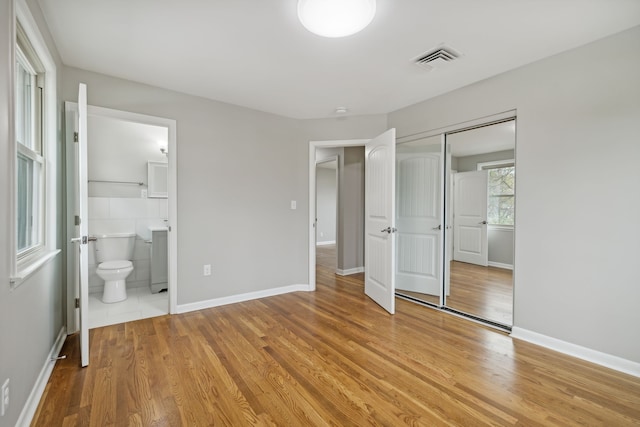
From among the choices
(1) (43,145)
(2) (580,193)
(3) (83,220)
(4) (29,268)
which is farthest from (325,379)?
(1) (43,145)

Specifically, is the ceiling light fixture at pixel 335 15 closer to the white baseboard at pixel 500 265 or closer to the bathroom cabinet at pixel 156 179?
the bathroom cabinet at pixel 156 179

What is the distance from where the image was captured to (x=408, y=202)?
3695 millimetres

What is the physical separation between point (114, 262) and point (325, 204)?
606cm

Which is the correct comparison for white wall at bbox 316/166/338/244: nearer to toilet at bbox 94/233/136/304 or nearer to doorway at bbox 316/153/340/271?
doorway at bbox 316/153/340/271

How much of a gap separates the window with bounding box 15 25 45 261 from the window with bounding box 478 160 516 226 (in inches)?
225

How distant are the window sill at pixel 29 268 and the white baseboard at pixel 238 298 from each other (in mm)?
1346

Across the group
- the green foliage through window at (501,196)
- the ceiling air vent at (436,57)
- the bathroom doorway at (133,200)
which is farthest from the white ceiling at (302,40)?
the green foliage through window at (501,196)

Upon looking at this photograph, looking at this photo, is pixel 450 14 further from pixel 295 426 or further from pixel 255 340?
pixel 255 340

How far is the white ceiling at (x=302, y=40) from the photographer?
173 cm

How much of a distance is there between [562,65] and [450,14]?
1.20 meters

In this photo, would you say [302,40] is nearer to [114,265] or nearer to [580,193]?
[580,193]

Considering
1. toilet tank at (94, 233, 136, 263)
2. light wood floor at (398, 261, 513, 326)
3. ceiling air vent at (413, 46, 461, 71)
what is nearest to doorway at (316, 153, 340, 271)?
light wood floor at (398, 261, 513, 326)

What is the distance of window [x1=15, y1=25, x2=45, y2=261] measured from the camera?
1695mm

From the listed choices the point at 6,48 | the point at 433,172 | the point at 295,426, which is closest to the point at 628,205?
the point at 433,172
